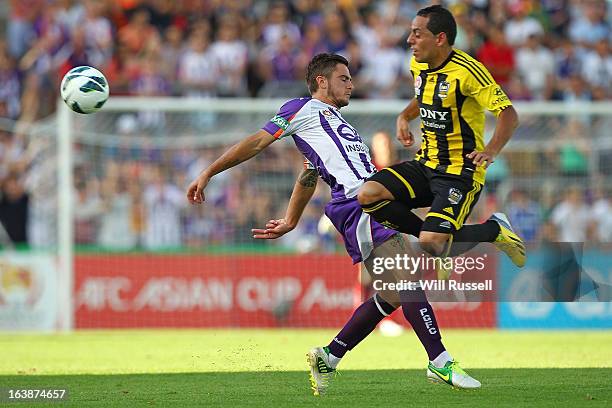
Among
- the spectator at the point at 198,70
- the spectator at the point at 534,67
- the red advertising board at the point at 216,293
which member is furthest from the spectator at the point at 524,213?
the spectator at the point at 198,70

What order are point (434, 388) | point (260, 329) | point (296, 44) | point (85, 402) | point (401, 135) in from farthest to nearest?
point (296, 44) → point (260, 329) → point (401, 135) → point (434, 388) → point (85, 402)

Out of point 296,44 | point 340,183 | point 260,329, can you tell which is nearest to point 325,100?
point 340,183

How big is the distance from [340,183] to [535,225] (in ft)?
28.7

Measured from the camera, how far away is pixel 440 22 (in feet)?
26.7

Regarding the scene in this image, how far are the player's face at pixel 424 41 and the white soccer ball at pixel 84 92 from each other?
3.22m

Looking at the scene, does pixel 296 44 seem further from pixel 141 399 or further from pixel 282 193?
pixel 141 399

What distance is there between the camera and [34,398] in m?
7.56

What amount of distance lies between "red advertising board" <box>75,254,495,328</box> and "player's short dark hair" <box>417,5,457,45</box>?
26.8 feet

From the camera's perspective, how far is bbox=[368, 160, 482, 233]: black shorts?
26.1ft

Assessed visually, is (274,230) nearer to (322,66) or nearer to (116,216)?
(322,66)

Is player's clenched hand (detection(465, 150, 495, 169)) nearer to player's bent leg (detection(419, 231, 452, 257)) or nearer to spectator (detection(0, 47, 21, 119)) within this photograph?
player's bent leg (detection(419, 231, 452, 257))

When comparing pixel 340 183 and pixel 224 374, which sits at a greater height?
pixel 340 183

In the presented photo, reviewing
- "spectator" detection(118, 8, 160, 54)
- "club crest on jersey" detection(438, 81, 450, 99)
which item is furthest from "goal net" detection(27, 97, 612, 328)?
"club crest on jersey" detection(438, 81, 450, 99)

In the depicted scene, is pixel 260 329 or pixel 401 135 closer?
pixel 401 135
